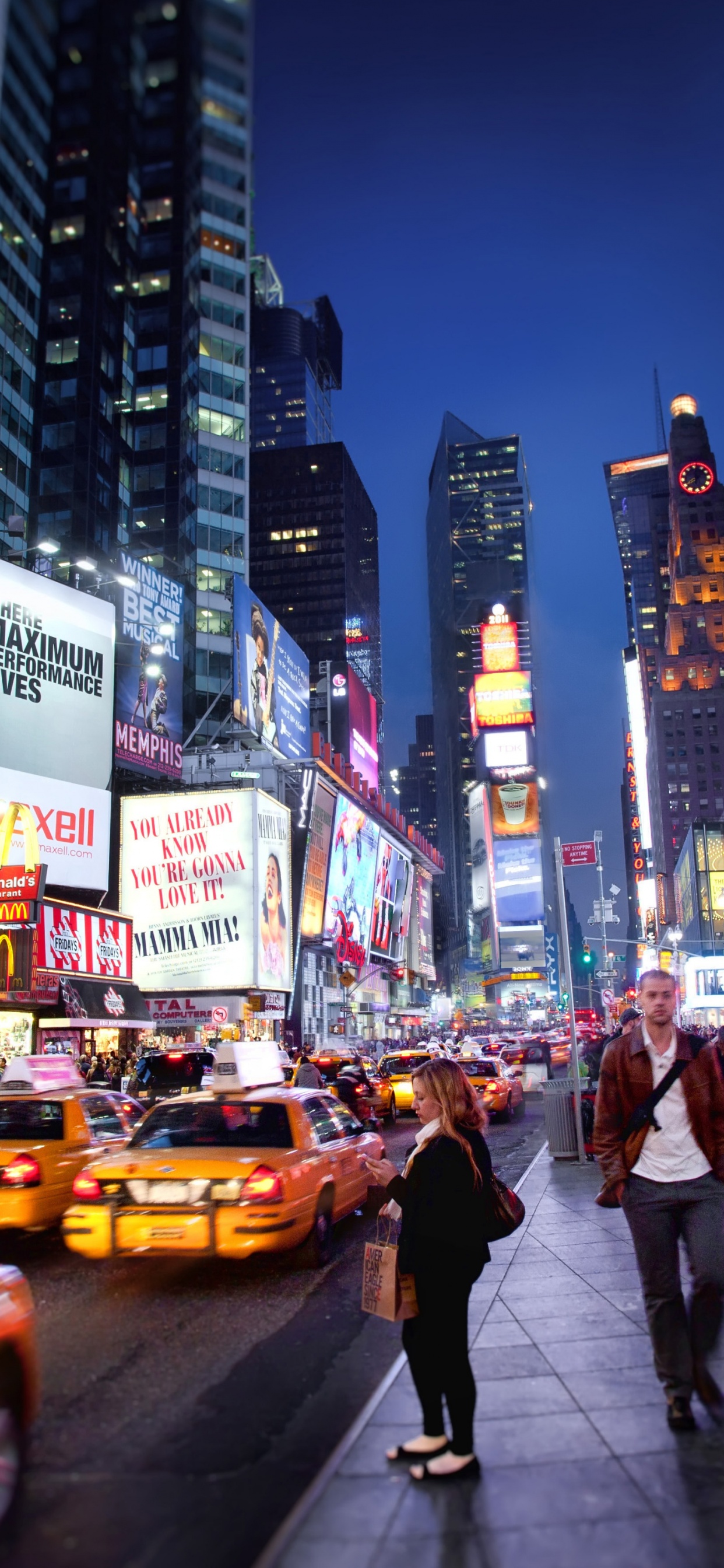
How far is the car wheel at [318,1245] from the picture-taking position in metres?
8.55

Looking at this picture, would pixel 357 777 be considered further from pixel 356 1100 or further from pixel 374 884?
pixel 356 1100

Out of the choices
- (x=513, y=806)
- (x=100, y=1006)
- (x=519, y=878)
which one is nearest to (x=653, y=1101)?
(x=100, y=1006)

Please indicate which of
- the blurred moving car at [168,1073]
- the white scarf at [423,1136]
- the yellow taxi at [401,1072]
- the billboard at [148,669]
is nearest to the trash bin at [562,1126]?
the yellow taxi at [401,1072]

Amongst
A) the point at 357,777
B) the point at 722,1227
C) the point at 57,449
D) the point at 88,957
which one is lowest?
the point at 722,1227

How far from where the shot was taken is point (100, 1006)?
31250 millimetres

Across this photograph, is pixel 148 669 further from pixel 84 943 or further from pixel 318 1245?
pixel 318 1245

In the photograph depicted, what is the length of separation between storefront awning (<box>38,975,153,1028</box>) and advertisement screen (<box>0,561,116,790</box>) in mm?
6778

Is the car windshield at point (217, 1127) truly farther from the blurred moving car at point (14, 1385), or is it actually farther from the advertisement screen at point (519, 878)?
the advertisement screen at point (519, 878)

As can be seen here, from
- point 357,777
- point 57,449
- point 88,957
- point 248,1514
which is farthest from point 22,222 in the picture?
point 248,1514

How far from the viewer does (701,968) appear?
57.6 m

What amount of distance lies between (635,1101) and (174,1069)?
19762 millimetres

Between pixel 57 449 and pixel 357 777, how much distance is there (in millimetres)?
30240

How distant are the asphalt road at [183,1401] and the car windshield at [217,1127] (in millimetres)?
1010

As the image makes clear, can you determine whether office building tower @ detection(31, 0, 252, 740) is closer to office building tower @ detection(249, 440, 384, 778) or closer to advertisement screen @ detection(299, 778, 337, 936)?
advertisement screen @ detection(299, 778, 337, 936)
